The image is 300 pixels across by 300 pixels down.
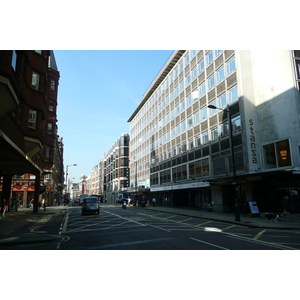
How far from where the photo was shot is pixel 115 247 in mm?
9789

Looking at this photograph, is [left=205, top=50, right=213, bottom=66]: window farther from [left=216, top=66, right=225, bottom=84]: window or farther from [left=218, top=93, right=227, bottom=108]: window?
[left=218, top=93, right=227, bottom=108]: window

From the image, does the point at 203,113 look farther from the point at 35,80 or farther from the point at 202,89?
the point at 35,80

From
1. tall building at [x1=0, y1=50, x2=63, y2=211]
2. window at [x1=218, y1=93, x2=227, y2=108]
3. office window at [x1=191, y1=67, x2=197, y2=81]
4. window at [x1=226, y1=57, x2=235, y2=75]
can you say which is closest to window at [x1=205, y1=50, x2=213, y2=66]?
office window at [x1=191, y1=67, x2=197, y2=81]

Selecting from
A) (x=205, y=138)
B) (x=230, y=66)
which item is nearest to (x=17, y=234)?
(x=205, y=138)

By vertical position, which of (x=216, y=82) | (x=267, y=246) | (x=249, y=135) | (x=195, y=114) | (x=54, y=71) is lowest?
(x=267, y=246)

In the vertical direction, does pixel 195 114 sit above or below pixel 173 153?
above

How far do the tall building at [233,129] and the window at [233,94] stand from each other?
0.37 feet

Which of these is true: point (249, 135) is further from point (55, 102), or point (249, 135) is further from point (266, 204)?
point (55, 102)

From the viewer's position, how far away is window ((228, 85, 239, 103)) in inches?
1141

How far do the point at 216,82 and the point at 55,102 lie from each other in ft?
85.2

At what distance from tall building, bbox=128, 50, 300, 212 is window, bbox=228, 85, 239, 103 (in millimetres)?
112

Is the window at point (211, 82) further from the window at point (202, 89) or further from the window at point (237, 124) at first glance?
the window at point (237, 124)
